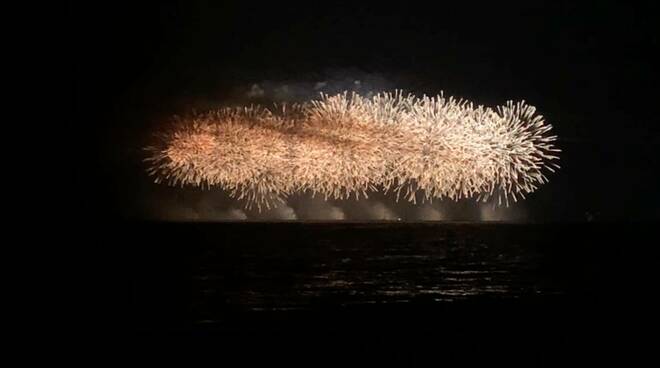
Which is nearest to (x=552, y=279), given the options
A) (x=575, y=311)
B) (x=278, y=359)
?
(x=575, y=311)

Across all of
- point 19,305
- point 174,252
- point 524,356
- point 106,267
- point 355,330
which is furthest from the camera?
point 174,252

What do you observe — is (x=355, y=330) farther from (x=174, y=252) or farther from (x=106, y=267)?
(x=174, y=252)

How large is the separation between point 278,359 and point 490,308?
→ 10681 mm

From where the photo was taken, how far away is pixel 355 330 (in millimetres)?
22688

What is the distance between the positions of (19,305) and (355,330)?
1173 cm

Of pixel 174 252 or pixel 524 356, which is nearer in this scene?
pixel 524 356

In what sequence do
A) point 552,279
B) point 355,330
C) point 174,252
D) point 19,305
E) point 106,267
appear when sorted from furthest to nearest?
point 174,252
point 106,267
point 552,279
point 19,305
point 355,330

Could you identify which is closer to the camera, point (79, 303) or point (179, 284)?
point (79, 303)

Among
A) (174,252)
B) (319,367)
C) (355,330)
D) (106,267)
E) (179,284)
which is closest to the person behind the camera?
(319,367)

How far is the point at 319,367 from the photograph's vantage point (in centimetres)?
1791

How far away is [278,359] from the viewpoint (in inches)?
732

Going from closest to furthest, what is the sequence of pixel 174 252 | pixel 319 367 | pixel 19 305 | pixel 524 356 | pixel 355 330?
pixel 319 367
pixel 524 356
pixel 355 330
pixel 19 305
pixel 174 252

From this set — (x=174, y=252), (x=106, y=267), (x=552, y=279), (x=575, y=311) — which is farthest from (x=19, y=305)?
(x=174, y=252)

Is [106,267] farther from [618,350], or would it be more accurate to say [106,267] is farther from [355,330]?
[618,350]
